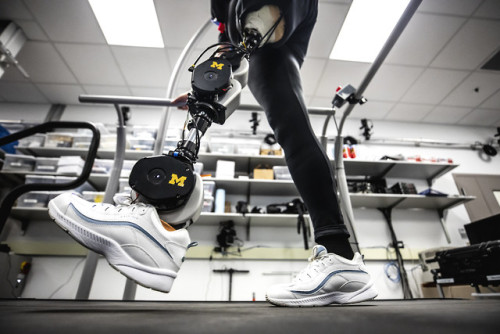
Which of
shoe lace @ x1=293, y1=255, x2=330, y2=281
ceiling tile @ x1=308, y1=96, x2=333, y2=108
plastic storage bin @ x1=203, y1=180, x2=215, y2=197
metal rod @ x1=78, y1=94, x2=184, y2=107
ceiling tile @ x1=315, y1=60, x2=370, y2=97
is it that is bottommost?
shoe lace @ x1=293, y1=255, x2=330, y2=281

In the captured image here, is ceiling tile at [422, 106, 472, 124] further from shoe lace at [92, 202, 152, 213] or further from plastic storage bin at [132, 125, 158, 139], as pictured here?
shoe lace at [92, 202, 152, 213]

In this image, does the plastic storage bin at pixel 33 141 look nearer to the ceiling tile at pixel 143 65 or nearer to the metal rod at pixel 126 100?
the ceiling tile at pixel 143 65

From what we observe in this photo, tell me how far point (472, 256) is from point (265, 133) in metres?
2.56

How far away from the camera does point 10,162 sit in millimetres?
2670

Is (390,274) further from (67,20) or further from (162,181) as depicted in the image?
(67,20)

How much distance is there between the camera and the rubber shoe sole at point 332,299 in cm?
63

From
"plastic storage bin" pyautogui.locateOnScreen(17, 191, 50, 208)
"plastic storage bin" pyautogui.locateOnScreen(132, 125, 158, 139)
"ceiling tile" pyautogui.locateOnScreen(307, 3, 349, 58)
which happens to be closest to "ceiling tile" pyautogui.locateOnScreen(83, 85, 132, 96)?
"plastic storage bin" pyautogui.locateOnScreen(132, 125, 158, 139)

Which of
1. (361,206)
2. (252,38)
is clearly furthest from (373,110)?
(252,38)

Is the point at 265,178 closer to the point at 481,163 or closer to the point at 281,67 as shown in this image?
the point at 281,67

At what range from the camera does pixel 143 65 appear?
299 centimetres

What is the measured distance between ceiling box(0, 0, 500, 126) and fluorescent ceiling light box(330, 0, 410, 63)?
0.09m

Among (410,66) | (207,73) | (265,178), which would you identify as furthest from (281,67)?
(410,66)

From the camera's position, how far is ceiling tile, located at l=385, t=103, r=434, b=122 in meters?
3.61

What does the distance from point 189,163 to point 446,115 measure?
4645 mm
